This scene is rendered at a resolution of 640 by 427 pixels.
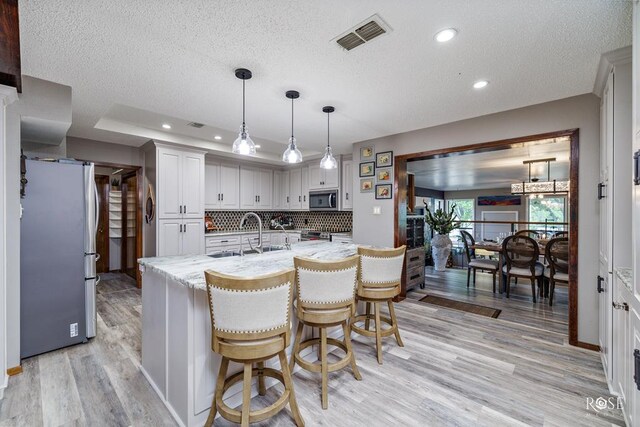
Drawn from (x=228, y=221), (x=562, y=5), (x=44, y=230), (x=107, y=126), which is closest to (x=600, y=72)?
(x=562, y=5)

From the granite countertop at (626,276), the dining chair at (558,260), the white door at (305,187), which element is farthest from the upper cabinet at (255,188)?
the granite countertop at (626,276)

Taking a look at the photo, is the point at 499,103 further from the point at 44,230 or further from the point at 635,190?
the point at 44,230

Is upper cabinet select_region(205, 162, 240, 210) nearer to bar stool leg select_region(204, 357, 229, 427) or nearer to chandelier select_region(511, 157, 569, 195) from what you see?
bar stool leg select_region(204, 357, 229, 427)

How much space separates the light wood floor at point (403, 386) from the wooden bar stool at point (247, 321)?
38cm

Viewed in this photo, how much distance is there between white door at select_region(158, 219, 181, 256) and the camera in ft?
13.9

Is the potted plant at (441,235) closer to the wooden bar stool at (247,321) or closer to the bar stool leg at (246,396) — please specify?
the wooden bar stool at (247,321)

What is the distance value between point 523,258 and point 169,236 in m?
5.31

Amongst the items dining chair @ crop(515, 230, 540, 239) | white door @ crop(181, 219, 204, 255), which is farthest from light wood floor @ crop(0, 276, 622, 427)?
dining chair @ crop(515, 230, 540, 239)

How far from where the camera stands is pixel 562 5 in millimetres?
1512

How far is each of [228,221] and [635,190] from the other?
5702 mm

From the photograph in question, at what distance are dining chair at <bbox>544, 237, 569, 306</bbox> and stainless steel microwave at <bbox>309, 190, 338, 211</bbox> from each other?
3279mm

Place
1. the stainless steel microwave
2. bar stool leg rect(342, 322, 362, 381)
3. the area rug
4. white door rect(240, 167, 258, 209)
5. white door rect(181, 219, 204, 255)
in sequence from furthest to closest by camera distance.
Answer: white door rect(240, 167, 258, 209)
the stainless steel microwave
white door rect(181, 219, 204, 255)
the area rug
bar stool leg rect(342, 322, 362, 381)

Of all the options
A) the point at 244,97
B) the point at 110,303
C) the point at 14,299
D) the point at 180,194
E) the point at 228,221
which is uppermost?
the point at 244,97

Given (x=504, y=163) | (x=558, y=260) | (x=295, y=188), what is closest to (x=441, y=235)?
(x=504, y=163)
